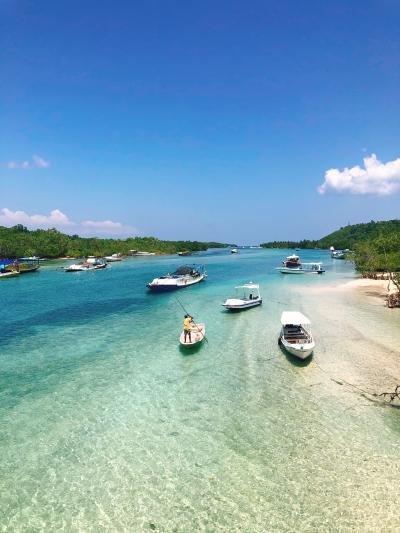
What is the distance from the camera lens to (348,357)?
26.1 metres

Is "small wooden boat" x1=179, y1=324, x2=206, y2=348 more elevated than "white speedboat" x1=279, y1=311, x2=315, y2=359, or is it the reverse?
"white speedboat" x1=279, y1=311, x2=315, y2=359

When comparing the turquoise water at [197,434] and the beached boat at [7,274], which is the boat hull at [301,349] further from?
the beached boat at [7,274]

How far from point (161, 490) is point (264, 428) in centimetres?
610

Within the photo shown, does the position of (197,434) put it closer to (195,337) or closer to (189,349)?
(189,349)

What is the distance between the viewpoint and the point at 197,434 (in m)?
16.3

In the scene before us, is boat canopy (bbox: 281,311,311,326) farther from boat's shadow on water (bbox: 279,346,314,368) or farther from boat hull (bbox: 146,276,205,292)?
boat hull (bbox: 146,276,205,292)

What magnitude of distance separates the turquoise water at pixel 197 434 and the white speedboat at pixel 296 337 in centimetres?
103

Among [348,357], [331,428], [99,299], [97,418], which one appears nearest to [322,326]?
[348,357]

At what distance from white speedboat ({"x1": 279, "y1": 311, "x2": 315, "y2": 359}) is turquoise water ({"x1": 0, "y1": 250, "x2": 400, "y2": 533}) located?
1033 mm

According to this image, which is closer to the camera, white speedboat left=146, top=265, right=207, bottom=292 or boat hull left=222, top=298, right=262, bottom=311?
boat hull left=222, top=298, right=262, bottom=311

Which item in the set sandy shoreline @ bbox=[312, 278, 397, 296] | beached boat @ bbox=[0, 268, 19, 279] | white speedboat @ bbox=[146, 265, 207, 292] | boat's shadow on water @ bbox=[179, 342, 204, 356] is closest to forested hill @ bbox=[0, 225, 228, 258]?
beached boat @ bbox=[0, 268, 19, 279]

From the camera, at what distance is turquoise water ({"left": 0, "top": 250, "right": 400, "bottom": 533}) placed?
38.7 feet

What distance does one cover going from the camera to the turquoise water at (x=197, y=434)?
1180 centimetres

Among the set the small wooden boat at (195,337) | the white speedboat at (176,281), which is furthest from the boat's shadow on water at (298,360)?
the white speedboat at (176,281)
